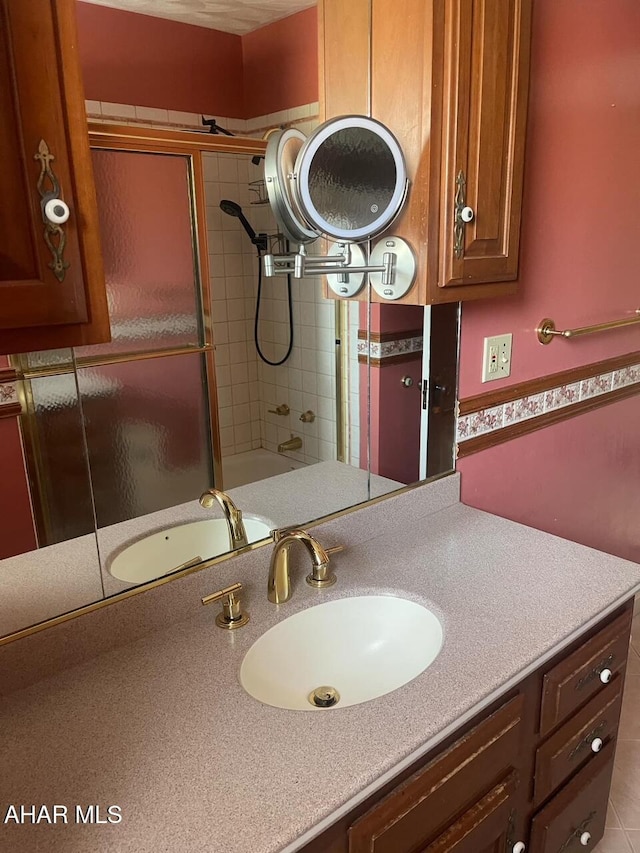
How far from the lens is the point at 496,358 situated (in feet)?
5.53

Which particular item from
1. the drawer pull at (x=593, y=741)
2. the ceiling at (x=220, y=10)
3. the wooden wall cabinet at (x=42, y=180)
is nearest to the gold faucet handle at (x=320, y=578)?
the drawer pull at (x=593, y=741)

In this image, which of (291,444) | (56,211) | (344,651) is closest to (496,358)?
(291,444)

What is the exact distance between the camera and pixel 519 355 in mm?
1751

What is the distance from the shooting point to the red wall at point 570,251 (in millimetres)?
1627

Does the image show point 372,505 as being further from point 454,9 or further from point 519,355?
point 454,9

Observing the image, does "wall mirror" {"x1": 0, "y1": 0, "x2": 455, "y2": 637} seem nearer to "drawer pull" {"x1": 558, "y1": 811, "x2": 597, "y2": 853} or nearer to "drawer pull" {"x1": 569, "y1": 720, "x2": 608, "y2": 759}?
"drawer pull" {"x1": 569, "y1": 720, "x2": 608, "y2": 759}

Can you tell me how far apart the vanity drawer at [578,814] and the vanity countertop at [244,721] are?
429 millimetres

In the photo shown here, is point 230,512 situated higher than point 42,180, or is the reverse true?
point 42,180

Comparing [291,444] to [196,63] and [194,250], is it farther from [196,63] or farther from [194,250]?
[196,63]

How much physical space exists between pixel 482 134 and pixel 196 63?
→ 1.86ft

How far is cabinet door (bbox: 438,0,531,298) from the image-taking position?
4.00 ft

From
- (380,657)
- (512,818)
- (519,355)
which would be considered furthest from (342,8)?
(512,818)

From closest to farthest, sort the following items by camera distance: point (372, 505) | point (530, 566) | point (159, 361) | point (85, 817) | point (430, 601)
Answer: point (85, 817) < point (159, 361) < point (430, 601) < point (530, 566) < point (372, 505)

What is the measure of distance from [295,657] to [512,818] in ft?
1.64
